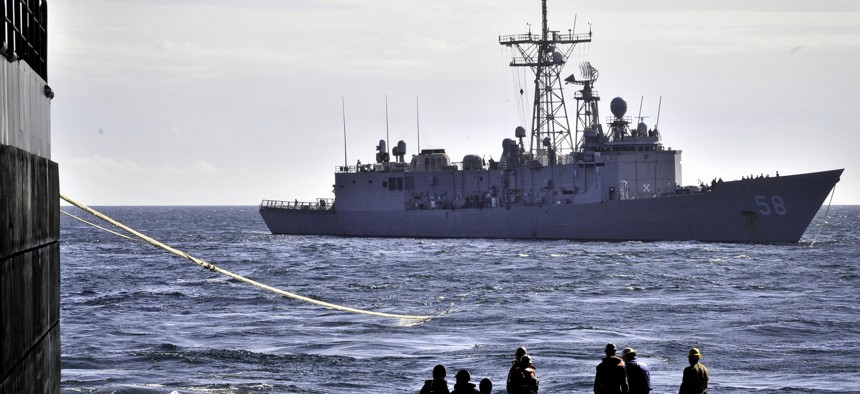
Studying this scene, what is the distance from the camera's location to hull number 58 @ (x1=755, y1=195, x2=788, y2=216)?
5712 centimetres

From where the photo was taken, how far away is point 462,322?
2914cm

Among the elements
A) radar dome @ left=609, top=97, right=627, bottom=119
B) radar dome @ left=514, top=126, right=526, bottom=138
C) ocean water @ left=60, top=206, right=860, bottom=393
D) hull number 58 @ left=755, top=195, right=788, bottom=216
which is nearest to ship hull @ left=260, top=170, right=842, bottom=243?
hull number 58 @ left=755, top=195, right=788, bottom=216

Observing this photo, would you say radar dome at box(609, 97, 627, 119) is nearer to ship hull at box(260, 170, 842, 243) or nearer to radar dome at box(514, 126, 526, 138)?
ship hull at box(260, 170, 842, 243)

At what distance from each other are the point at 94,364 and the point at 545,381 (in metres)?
8.15

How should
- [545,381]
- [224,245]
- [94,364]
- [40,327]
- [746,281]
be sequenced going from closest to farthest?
[40,327]
[545,381]
[94,364]
[746,281]
[224,245]

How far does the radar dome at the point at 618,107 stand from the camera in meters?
66.0

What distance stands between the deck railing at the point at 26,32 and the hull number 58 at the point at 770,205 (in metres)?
48.6

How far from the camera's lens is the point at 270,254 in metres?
63.0

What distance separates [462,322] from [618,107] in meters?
38.7

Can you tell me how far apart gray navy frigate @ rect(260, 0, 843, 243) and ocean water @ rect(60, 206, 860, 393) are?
3.46m

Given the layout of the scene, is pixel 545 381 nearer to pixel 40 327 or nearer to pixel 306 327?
pixel 306 327

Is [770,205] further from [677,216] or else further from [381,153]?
[381,153]

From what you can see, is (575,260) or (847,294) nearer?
(847,294)

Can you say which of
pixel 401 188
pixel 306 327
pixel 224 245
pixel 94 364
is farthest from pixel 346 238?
pixel 94 364
